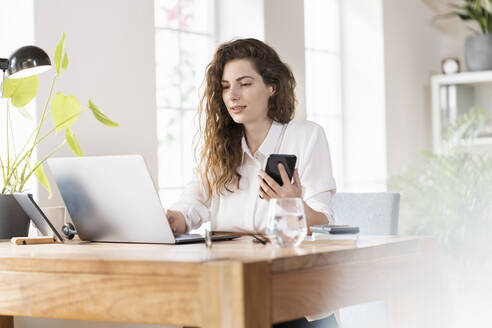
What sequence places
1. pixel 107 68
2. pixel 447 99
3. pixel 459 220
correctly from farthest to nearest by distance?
pixel 447 99 < pixel 459 220 < pixel 107 68

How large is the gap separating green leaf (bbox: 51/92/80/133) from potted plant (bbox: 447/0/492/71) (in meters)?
3.80

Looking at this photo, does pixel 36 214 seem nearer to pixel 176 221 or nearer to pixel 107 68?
pixel 176 221

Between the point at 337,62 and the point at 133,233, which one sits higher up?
the point at 337,62

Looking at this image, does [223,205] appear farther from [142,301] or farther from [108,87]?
[142,301]

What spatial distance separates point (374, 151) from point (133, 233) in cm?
350

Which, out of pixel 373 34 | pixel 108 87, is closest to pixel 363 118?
pixel 373 34

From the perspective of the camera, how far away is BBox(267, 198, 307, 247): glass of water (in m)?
1.53

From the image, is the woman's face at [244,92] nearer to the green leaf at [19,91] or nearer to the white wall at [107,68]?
the white wall at [107,68]

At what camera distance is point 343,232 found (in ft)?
5.62

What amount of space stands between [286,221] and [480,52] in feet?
13.6

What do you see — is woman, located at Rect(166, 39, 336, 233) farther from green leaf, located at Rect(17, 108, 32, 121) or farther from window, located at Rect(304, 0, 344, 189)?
window, located at Rect(304, 0, 344, 189)

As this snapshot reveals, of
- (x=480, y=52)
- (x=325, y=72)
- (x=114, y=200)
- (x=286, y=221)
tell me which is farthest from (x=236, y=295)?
(x=480, y=52)

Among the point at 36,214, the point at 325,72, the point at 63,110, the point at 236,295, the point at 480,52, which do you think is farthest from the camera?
the point at 480,52

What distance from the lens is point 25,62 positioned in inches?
83.7
